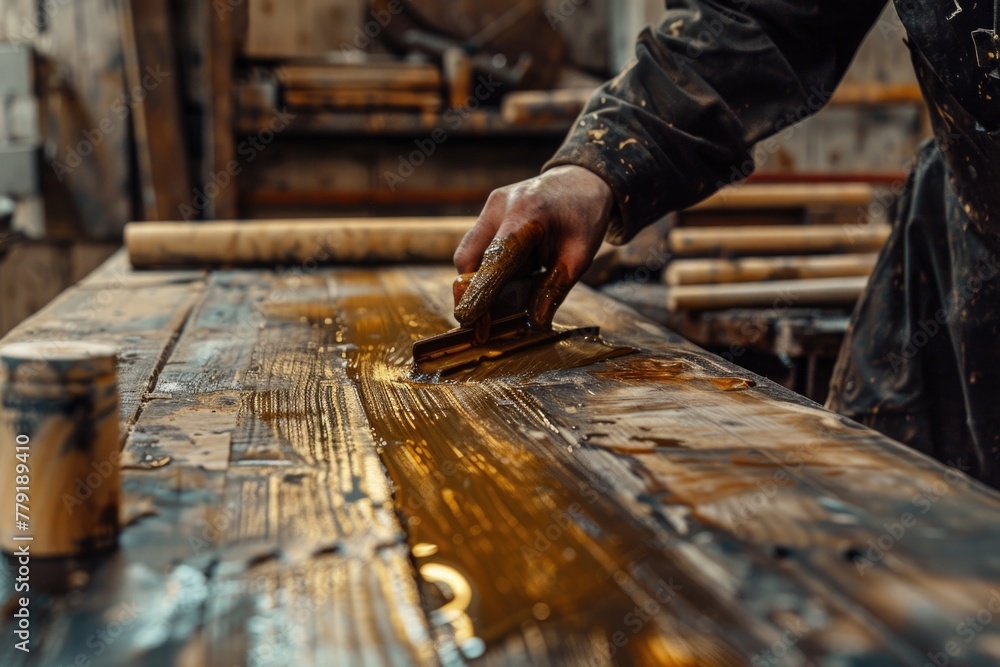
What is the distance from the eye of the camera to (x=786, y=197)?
12.8ft

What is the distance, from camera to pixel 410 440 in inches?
46.9

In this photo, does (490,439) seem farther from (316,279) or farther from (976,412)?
(316,279)

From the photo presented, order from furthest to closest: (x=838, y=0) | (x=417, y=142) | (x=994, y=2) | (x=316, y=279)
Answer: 1. (x=417, y=142)
2. (x=316, y=279)
3. (x=838, y=0)
4. (x=994, y=2)

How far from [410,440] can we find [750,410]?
0.49 m

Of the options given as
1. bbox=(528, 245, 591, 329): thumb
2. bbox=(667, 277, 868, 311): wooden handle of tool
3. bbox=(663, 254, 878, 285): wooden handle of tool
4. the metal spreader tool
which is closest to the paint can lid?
the metal spreader tool

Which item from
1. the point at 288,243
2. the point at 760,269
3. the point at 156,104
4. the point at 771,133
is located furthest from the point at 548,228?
the point at 156,104

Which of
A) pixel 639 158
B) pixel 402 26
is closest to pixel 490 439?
pixel 639 158

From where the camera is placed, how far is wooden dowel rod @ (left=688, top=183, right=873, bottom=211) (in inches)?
148

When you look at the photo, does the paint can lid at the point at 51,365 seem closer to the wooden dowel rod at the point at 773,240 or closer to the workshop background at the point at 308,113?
the wooden dowel rod at the point at 773,240

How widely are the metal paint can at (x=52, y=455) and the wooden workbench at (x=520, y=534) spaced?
0.04 meters

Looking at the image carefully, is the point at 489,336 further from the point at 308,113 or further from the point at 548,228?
the point at 308,113

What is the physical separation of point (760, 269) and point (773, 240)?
0.24 m

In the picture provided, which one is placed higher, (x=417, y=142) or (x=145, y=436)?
(x=417, y=142)

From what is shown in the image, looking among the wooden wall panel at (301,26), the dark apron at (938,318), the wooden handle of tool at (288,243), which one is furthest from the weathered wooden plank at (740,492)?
the wooden wall panel at (301,26)
